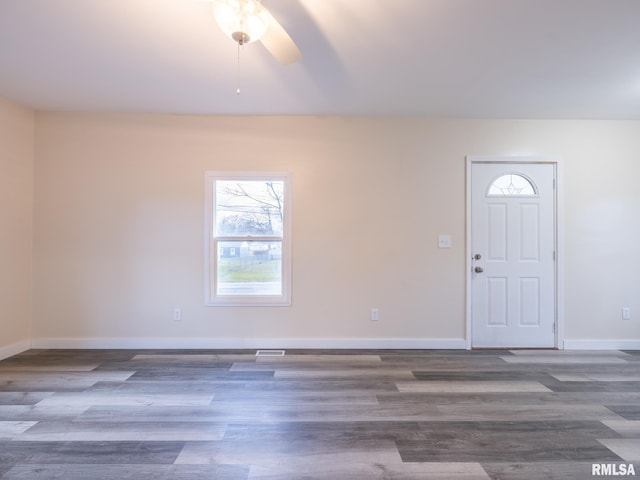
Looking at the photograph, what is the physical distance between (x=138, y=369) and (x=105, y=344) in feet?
2.84

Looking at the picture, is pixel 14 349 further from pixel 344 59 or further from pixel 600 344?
pixel 600 344

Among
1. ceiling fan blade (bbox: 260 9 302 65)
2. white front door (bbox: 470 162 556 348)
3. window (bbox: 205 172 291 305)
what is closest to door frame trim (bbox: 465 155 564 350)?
white front door (bbox: 470 162 556 348)

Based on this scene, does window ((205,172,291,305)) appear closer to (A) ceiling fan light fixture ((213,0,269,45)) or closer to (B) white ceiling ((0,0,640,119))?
(B) white ceiling ((0,0,640,119))

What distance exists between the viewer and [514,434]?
6.43 feet

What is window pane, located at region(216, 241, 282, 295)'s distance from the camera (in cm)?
355

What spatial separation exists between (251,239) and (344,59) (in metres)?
2.02

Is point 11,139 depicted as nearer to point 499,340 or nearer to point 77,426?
point 77,426

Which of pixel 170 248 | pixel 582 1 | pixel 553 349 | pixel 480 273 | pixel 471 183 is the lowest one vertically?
pixel 553 349

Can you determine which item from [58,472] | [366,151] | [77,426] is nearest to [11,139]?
[77,426]

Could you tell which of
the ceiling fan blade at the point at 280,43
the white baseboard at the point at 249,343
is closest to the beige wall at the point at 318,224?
the white baseboard at the point at 249,343

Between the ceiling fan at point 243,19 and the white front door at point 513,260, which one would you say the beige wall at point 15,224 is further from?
the white front door at point 513,260

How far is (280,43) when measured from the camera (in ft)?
6.04

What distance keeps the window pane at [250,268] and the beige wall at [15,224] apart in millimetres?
2011

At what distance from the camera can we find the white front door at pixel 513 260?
11.7ft
